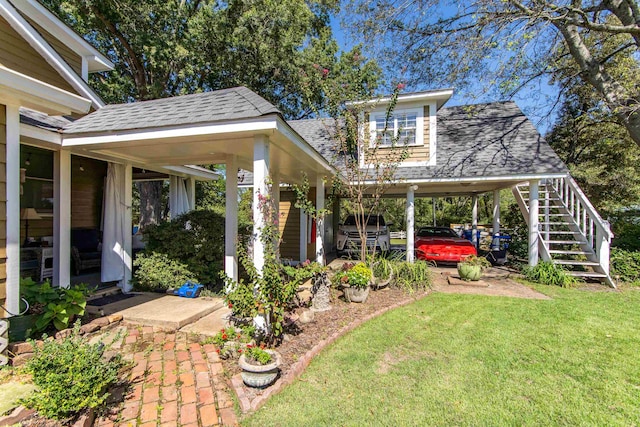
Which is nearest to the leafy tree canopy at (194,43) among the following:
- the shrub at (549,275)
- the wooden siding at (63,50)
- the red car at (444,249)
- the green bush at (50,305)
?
the wooden siding at (63,50)

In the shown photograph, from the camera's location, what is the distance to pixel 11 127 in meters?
3.22

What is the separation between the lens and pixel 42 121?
432 cm

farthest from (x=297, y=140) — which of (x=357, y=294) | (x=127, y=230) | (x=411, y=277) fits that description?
(x=411, y=277)

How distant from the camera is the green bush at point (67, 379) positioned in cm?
215

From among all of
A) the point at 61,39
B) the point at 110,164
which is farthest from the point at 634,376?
the point at 61,39

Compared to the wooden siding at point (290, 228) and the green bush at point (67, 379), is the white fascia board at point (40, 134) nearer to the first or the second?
the green bush at point (67, 379)

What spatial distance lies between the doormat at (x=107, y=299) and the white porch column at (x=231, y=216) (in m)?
1.96

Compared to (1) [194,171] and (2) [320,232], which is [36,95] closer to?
(1) [194,171]

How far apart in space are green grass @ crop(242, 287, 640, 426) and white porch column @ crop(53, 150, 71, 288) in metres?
4.17

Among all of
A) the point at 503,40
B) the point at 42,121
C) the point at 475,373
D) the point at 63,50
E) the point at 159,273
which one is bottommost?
the point at 475,373

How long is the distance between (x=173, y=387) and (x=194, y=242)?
11.9 ft

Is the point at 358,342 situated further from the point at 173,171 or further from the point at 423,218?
the point at 423,218

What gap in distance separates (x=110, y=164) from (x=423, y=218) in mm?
22505

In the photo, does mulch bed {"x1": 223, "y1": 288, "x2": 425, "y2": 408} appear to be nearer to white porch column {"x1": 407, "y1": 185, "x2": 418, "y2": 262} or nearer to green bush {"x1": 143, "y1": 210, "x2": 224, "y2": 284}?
green bush {"x1": 143, "y1": 210, "x2": 224, "y2": 284}
